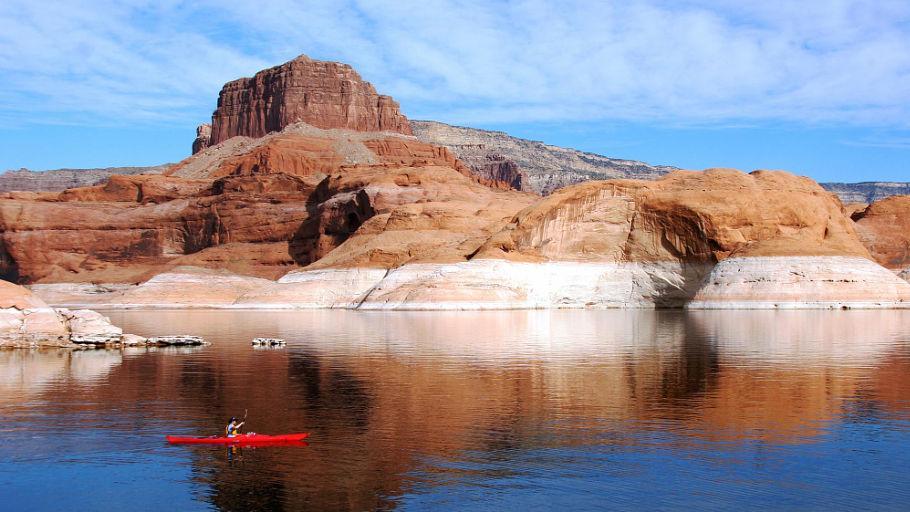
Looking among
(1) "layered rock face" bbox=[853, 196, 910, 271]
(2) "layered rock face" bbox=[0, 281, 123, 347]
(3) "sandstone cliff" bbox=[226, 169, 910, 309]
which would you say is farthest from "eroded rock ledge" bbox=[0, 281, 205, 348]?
(1) "layered rock face" bbox=[853, 196, 910, 271]

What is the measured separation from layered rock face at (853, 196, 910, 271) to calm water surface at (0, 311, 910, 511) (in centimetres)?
9872

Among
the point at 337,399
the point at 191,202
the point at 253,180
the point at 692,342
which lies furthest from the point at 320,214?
the point at 337,399

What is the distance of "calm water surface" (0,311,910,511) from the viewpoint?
62.2 ft

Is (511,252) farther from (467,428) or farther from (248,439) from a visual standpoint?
(248,439)

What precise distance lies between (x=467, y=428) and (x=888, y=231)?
5227 inches

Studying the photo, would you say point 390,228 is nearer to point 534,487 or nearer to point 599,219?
point 599,219

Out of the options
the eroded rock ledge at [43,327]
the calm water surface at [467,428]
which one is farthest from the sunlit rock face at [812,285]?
the eroded rock ledge at [43,327]

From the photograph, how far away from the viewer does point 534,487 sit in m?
19.3

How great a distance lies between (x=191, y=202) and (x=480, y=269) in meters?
92.9

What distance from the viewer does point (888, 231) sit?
141250mm

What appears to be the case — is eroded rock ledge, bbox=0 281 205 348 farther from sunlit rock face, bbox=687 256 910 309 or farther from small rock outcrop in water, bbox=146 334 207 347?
sunlit rock face, bbox=687 256 910 309

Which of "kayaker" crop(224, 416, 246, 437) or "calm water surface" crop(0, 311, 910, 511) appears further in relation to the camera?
"kayaker" crop(224, 416, 246, 437)

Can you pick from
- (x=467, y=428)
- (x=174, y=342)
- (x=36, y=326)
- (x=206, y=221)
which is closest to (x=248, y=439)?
(x=467, y=428)

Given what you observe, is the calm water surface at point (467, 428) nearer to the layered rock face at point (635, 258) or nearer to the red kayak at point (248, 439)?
the red kayak at point (248, 439)
